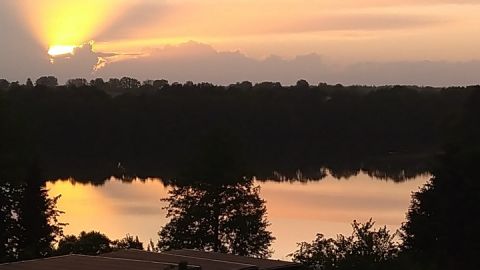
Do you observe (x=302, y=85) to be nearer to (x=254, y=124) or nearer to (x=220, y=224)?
(x=254, y=124)

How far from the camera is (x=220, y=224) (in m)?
19.6

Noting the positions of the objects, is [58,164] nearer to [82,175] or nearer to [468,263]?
[82,175]

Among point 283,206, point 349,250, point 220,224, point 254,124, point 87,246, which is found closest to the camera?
point 349,250

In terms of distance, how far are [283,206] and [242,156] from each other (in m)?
11.1

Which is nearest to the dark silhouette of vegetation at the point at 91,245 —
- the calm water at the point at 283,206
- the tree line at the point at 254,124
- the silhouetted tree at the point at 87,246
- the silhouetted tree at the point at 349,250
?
the silhouetted tree at the point at 87,246

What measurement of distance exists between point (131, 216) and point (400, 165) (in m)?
26.3

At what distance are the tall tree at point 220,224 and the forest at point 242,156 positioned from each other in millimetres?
27

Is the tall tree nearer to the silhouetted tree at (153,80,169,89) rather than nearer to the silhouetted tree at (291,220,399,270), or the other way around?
the silhouetted tree at (291,220,399,270)

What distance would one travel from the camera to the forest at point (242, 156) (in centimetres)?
1895

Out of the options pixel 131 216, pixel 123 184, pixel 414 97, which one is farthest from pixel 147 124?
pixel 131 216

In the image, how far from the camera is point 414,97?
7850 centimetres

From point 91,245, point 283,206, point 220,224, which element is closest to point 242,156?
point 220,224

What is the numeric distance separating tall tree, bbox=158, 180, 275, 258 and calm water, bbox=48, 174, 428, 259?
2274 mm

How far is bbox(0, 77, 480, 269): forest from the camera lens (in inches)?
746
